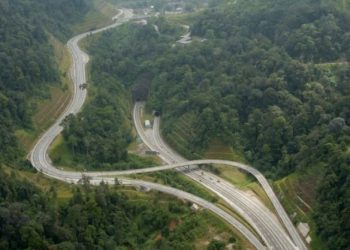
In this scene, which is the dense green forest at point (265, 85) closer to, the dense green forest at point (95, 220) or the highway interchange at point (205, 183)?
the highway interchange at point (205, 183)

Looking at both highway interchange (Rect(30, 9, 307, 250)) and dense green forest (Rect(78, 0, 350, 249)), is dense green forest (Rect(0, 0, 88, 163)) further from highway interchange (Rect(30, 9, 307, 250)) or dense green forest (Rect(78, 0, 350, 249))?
dense green forest (Rect(78, 0, 350, 249))

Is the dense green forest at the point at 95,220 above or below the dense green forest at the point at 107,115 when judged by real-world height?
below

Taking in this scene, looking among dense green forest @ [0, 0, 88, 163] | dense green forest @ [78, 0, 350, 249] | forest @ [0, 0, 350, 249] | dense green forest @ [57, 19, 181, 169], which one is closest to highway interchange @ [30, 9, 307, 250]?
forest @ [0, 0, 350, 249]

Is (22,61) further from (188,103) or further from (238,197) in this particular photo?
(238,197)

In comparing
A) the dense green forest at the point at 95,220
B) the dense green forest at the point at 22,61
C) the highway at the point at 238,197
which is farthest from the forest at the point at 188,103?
the highway at the point at 238,197

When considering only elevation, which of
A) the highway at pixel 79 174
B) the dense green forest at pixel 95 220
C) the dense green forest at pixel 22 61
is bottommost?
the dense green forest at pixel 95 220

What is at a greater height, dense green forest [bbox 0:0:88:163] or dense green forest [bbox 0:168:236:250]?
dense green forest [bbox 0:0:88:163]
